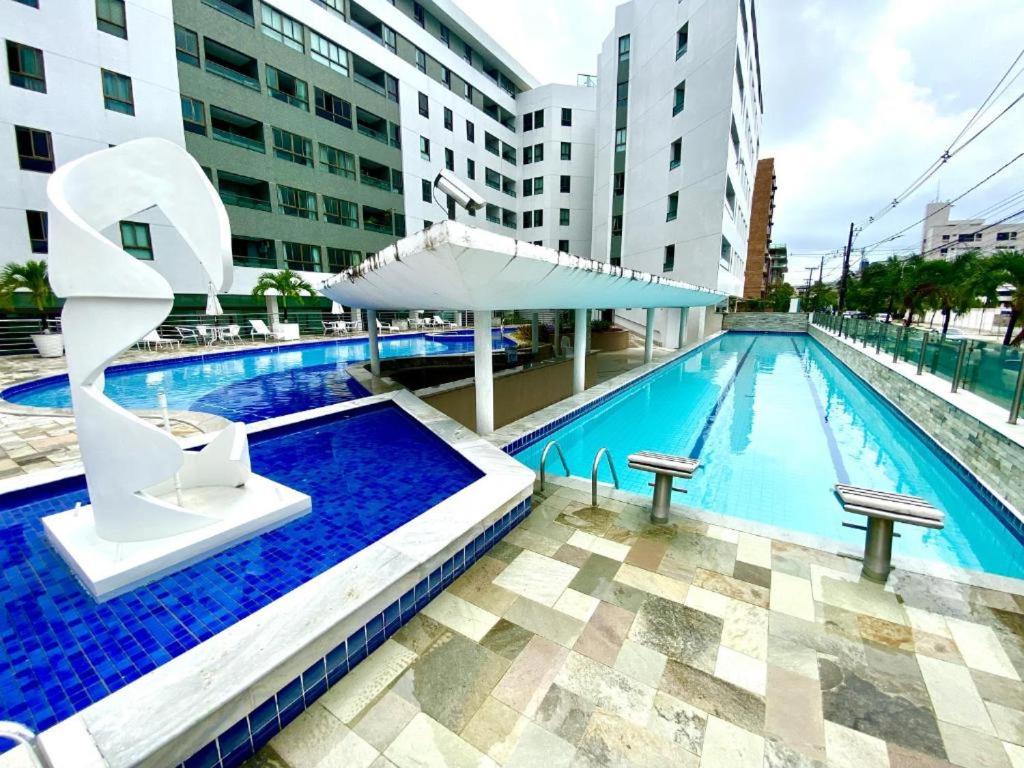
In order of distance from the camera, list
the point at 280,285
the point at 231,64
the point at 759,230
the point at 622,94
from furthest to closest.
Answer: the point at 759,230 → the point at 622,94 → the point at 231,64 → the point at 280,285

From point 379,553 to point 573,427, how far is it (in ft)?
20.3

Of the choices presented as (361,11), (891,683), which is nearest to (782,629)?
(891,683)

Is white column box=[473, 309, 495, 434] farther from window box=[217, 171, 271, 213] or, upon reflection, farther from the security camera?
window box=[217, 171, 271, 213]

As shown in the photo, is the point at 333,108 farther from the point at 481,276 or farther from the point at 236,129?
the point at 481,276

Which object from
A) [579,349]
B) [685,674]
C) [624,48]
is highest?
[624,48]

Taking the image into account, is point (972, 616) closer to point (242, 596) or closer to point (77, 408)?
point (242, 596)

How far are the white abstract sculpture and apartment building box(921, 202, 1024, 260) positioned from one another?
85043mm

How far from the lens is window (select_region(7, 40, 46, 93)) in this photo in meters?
15.5

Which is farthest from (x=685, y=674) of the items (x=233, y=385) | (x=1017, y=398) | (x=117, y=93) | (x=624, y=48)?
(x=624, y=48)

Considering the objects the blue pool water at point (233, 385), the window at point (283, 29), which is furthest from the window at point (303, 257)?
the window at point (283, 29)

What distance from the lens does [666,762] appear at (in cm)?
210

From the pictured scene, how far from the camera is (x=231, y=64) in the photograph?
71.7 ft

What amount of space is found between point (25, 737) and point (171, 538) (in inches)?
84.8

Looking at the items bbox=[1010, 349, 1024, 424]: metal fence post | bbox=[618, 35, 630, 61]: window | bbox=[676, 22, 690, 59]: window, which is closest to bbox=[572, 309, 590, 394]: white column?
bbox=[1010, 349, 1024, 424]: metal fence post
